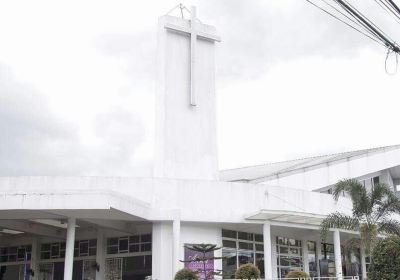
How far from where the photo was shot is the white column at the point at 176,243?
21.6 metres

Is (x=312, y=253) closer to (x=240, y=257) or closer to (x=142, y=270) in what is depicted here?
(x=240, y=257)

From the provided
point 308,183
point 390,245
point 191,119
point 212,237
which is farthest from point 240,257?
point 390,245

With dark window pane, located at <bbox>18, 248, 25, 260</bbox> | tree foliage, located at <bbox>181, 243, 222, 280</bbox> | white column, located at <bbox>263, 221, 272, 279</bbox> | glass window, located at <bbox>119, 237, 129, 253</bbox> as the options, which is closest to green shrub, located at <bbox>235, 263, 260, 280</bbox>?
tree foliage, located at <bbox>181, 243, 222, 280</bbox>

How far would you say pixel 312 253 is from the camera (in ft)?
92.7

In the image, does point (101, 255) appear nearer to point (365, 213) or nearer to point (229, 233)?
point (229, 233)

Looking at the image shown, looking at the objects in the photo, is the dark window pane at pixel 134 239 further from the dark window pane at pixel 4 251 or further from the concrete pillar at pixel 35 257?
the dark window pane at pixel 4 251

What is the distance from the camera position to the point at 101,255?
25016mm

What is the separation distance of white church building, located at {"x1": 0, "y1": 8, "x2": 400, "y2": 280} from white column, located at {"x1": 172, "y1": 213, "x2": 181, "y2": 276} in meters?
0.04

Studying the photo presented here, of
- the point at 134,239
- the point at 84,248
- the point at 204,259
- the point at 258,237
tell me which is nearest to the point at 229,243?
the point at 258,237

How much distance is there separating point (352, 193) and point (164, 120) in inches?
332

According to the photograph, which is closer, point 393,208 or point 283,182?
point 393,208

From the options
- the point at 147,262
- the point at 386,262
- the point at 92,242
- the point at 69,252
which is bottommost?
the point at 386,262

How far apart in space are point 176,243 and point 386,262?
29.8 feet

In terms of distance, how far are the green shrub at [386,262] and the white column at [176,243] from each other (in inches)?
339
